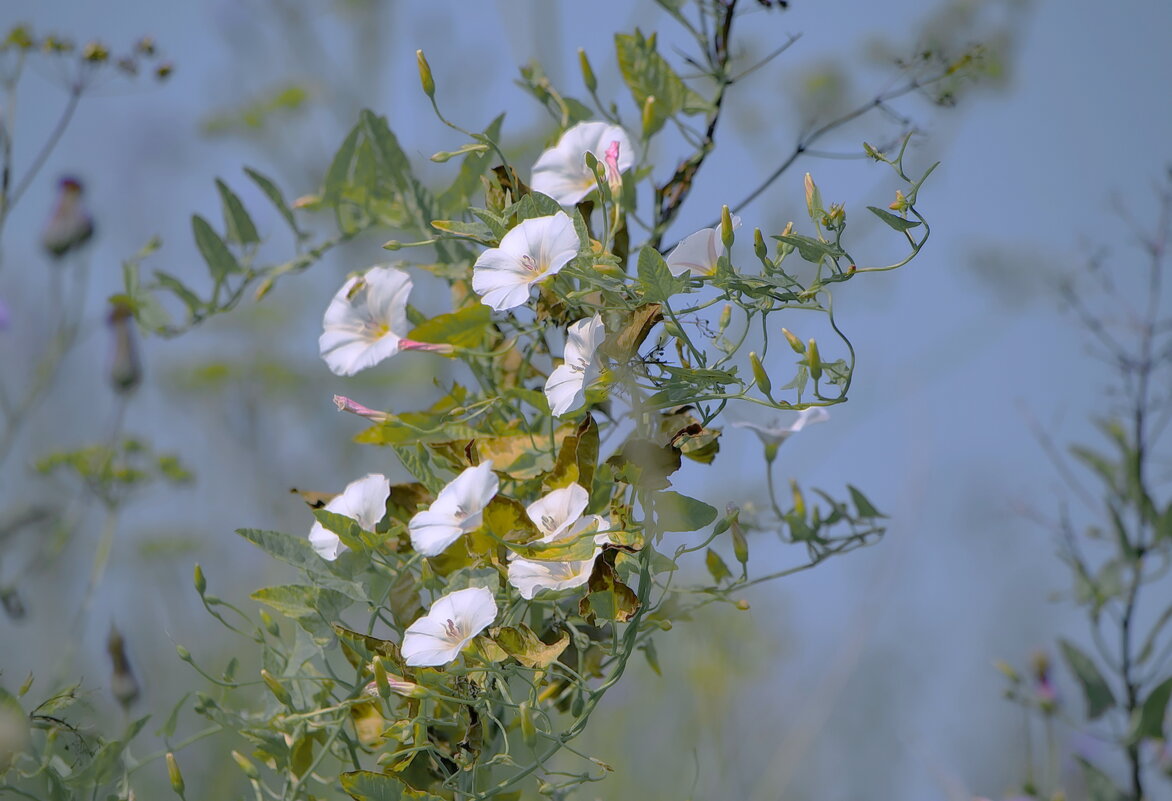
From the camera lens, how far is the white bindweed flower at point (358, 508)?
1.44ft

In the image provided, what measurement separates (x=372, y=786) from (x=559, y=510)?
0.45 ft

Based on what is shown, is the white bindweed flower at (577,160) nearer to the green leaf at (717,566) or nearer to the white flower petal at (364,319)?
the white flower petal at (364,319)

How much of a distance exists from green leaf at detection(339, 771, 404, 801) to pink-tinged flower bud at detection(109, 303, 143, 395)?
70 centimetres

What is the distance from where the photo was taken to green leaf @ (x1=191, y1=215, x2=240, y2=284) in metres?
0.58

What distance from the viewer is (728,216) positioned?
1.24ft

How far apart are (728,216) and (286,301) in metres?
1.73

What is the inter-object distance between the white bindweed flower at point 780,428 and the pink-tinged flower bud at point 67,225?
749mm

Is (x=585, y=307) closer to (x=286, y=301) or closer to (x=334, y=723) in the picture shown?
(x=334, y=723)

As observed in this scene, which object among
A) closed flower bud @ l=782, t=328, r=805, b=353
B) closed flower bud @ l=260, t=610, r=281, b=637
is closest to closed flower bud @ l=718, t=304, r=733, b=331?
closed flower bud @ l=782, t=328, r=805, b=353

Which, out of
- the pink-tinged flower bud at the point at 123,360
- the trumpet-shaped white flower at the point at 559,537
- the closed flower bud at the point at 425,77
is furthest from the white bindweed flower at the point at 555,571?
the pink-tinged flower bud at the point at 123,360

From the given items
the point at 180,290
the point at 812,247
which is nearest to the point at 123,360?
the point at 180,290

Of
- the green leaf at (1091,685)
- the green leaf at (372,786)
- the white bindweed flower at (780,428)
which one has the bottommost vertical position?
the green leaf at (372,786)

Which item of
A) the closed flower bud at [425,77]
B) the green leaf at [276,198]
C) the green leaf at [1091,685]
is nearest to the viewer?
the closed flower bud at [425,77]

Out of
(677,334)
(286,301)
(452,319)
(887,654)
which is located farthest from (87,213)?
(887,654)
